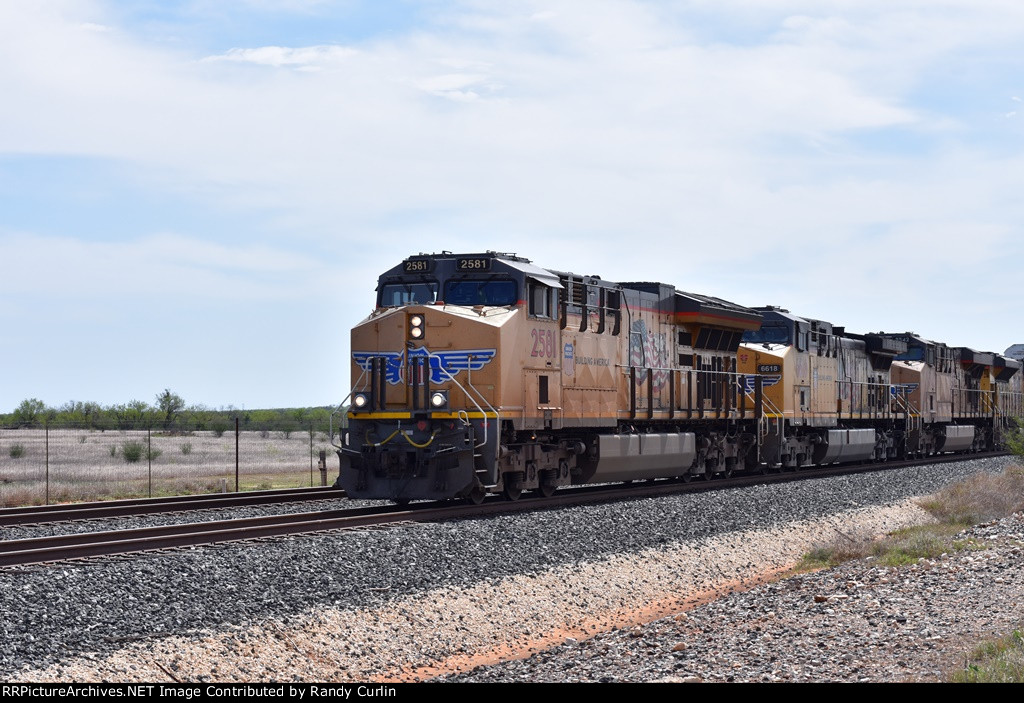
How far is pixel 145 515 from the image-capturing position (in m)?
16.3

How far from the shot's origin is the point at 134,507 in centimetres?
1655

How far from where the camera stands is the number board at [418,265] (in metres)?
17.8

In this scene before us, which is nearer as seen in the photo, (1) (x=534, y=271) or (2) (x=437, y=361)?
(2) (x=437, y=361)

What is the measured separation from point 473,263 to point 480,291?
0.46 m

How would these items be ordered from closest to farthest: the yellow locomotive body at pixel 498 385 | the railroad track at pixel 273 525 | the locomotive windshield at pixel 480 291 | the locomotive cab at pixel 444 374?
the railroad track at pixel 273 525, the locomotive cab at pixel 444 374, the yellow locomotive body at pixel 498 385, the locomotive windshield at pixel 480 291

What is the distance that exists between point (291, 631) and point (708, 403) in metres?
15.0

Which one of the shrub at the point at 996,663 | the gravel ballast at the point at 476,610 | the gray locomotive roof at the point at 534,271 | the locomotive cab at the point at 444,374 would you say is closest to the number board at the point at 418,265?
the locomotive cab at the point at 444,374

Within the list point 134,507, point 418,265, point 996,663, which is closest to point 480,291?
point 418,265

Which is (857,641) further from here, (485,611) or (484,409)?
(484,409)

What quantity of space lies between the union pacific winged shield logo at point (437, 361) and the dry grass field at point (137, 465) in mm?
7080

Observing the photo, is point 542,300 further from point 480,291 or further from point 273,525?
point 273,525

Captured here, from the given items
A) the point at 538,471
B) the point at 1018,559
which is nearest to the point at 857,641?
the point at 1018,559

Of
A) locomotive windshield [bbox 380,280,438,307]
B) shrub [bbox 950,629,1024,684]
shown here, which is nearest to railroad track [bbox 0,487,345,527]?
locomotive windshield [bbox 380,280,438,307]

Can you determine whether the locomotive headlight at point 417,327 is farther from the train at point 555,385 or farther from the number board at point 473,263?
the number board at point 473,263
